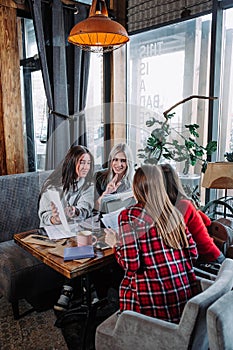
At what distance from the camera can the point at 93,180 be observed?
2.38 metres

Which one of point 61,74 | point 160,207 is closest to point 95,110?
point 61,74

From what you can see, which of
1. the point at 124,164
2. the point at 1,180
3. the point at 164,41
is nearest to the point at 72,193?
the point at 124,164

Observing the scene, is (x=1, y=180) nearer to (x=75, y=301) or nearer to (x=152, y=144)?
(x=75, y=301)

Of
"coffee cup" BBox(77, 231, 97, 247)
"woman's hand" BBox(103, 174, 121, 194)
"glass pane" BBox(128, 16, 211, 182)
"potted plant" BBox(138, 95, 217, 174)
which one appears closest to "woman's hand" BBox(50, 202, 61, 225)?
"coffee cup" BBox(77, 231, 97, 247)

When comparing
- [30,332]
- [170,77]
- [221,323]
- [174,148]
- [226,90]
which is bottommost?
[30,332]

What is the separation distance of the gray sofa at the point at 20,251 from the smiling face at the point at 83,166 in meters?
0.65

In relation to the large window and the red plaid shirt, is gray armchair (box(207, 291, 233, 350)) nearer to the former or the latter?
the red plaid shirt

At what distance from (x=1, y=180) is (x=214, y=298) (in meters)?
1.88

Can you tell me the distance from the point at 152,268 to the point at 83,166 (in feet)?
3.38

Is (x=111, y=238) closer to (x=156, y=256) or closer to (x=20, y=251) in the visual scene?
(x=156, y=256)

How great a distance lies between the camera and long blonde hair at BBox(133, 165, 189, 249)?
54.8 inches

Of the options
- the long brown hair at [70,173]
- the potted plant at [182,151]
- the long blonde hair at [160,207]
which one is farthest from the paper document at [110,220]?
the potted plant at [182,151]

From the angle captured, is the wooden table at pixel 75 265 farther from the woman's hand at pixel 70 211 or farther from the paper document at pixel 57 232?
the woman's hand at pixel 70 211

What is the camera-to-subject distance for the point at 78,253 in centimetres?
165
